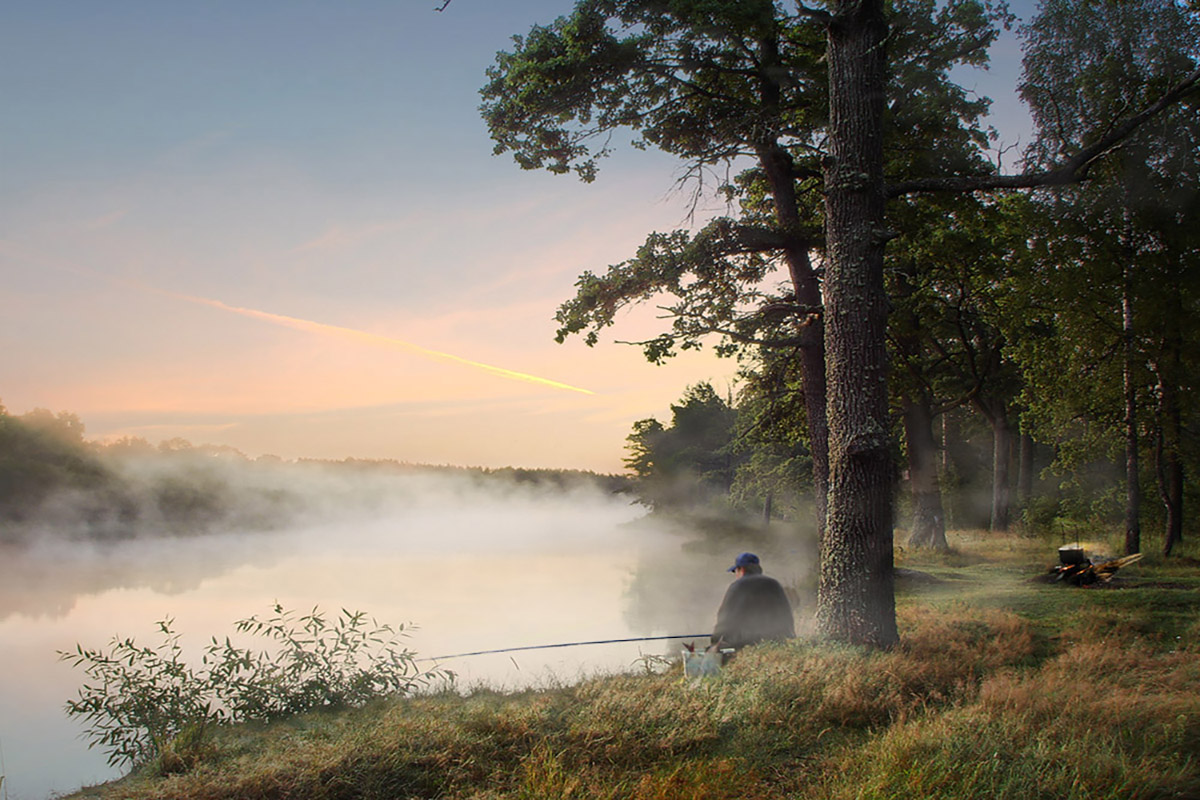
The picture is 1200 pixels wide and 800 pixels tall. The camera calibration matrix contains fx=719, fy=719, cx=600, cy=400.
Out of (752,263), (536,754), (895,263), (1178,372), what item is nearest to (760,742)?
(536,754)

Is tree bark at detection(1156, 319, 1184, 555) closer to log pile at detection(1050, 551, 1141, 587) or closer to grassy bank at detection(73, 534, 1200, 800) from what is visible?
log pile at detection(1050, 551, 1141, 587)

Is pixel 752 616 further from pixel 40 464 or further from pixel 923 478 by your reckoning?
pixel 40 464

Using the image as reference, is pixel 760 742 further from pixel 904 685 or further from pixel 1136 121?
pixel 1136 121

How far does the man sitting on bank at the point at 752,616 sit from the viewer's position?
338 inches

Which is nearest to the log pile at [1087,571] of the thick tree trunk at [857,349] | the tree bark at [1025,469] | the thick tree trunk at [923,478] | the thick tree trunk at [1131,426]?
the thick tree trunk at [1131,426]

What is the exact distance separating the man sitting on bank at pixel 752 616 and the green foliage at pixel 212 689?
333cm

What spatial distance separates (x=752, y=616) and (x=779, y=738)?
325 centimetres

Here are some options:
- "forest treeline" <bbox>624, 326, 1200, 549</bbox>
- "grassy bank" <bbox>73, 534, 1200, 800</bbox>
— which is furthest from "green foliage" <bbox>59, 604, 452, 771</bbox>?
"forest treeline" <bbox>624, 326, 1200, 549</bbox>

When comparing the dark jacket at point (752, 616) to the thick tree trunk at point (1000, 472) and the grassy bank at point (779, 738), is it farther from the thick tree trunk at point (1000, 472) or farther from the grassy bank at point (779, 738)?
the thick tree trunk at point (1000, 472)

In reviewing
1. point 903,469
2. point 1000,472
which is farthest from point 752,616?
point 903,469

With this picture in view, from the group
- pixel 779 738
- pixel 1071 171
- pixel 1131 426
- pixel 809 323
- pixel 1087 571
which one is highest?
pixel 1071 171

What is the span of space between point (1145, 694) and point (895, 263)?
14.1 meters

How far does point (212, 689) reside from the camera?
6.94 metres

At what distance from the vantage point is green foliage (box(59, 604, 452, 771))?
6355 mm
